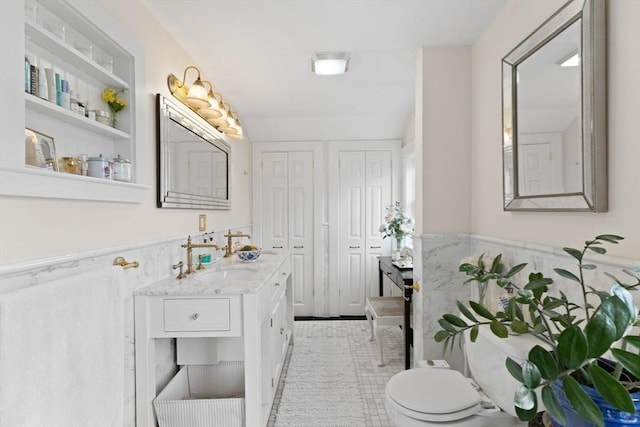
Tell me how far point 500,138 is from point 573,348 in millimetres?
1425

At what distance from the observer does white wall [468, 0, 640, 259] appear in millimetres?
1043

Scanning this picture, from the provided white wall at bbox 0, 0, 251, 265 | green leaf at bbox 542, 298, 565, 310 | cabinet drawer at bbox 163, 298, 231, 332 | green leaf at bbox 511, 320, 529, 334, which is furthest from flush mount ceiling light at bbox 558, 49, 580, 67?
white wall at bbox 0, 0, 251, 265

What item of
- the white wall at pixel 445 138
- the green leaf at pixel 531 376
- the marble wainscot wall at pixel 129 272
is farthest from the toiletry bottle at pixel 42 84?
the white wall at pixel 445 138

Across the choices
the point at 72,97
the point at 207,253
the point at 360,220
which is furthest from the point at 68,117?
the point at 360,220

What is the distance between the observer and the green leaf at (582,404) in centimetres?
67

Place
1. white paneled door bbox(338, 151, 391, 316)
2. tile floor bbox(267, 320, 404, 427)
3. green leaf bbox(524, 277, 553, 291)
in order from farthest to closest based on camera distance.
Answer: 1. white paneled door bbox(338, 151, 391, 316)
2. tile floor bbox(267, 320, 404, 427)
3. green leaf bbox(524, 277, 553, 291)

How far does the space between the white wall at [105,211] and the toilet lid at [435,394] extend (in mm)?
1354

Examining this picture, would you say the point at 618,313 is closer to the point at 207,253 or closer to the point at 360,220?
the point at 207,253

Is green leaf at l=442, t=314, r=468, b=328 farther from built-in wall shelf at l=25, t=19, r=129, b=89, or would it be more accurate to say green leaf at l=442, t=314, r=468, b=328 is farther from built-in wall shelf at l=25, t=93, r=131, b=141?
built-in wall shelf at l=25, t=19, r=129, b=89

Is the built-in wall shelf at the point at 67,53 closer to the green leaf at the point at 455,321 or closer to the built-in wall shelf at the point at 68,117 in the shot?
the built-in wall shelf at the point at 68,117

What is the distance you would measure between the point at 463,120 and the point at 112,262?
6.92 ft

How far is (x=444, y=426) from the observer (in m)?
1.33

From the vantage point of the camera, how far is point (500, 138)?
1871 millimetres

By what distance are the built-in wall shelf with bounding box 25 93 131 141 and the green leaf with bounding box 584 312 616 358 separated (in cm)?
157
